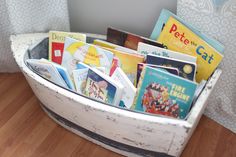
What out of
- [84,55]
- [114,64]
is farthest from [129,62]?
[84,55]

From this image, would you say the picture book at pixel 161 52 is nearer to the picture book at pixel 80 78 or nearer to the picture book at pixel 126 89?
the picture book at pixel 126 89

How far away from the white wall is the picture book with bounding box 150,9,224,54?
65 mm

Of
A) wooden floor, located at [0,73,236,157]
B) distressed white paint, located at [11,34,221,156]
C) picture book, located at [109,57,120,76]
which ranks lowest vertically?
wooden floor, located at [0,73,236,157]

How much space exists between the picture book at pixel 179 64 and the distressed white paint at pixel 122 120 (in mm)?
77

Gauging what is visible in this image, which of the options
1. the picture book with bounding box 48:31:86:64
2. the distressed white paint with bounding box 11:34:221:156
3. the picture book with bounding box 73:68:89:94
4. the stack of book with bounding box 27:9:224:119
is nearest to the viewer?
the distressed white paint with bounding box 11:34:221:156

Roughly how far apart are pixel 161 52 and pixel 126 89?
0.21 meters

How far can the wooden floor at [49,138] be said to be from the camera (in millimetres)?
1146

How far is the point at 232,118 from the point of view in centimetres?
121

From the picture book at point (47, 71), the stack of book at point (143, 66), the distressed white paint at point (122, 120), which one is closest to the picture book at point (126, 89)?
the stack of book at point (143, 66)

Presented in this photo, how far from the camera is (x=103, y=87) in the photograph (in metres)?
1.05

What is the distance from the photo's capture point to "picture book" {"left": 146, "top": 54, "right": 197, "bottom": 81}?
104 centimetres

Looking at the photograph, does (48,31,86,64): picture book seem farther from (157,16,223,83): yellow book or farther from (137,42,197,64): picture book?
(157,16,223,83): yellow book

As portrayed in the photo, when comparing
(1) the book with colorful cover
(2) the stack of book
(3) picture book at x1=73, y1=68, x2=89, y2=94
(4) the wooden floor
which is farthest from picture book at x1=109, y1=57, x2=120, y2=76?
(4) the wooden floor

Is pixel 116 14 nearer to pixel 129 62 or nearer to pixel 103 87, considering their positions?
pixel 129 62
